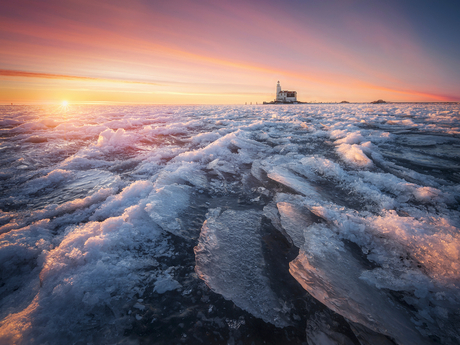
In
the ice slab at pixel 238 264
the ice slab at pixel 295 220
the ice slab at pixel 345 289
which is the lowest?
the ice slab at pixel 238 264

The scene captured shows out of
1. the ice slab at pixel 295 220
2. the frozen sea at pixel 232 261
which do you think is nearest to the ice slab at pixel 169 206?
the frozen sea at pixel 232 261

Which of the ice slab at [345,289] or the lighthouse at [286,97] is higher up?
the lighthouse at [286,97]

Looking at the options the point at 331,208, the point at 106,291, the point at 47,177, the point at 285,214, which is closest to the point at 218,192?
the point at 285,214

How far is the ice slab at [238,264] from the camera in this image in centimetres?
129

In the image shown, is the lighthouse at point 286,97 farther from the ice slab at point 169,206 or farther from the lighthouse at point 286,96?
the ice slab at point 169,206

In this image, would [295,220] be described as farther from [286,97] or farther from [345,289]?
[286,97]

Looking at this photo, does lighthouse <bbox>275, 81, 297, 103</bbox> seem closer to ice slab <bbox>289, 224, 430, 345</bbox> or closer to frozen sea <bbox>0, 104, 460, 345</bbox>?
frozen sea <bbox>0, 104, 460, 345</bbox>

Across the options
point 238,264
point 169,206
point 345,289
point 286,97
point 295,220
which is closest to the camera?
point 345,289

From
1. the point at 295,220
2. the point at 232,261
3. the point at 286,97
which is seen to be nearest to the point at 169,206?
the point at 232,261

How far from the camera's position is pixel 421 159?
428cm

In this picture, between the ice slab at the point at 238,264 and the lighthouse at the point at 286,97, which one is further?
the lighthouse at the point at 286,97

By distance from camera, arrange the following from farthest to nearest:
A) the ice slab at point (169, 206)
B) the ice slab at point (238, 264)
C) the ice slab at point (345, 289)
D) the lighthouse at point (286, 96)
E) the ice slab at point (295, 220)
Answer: the lighthouse at point (286, 96) < the ice slab at point (169, 206) < the ice slab at point (295, 220) < the ice slab at point (238, 264) < the ice slab at point (345, 289)

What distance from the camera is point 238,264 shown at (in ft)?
5.24

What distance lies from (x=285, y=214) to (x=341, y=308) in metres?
1.10
